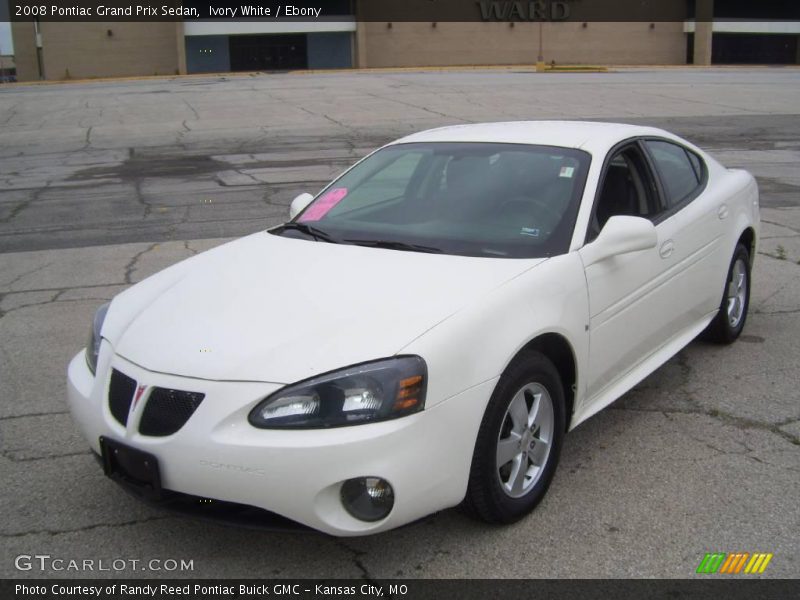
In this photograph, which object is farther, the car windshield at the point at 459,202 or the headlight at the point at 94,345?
the car windshield at the point at 459,202

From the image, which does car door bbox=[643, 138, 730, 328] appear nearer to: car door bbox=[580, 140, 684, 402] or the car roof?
car door bbox=[580, 140, 684, 402]

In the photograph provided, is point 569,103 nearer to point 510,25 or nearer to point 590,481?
point 590,481

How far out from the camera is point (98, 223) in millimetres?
10375

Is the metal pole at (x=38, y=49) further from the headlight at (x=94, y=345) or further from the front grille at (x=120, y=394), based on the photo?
the front grille at (x=120, y=394)

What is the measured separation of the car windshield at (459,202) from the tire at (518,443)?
61cm

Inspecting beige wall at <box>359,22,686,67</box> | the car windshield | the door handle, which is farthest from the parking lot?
beige wall at <box>359,22,686,67</box>

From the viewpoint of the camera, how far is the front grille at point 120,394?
3.24 m

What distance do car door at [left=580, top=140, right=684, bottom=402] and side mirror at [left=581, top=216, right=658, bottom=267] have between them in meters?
0.04

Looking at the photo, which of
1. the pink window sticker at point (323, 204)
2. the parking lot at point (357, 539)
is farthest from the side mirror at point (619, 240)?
the pink window sticker at point (323, 204)

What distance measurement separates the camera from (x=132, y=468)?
3.17 m

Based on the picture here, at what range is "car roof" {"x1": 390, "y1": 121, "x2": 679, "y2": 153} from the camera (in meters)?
4.52

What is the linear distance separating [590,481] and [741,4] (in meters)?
63.9

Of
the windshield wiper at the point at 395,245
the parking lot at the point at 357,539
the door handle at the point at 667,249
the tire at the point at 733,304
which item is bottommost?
the parking lot at the point at 357,539

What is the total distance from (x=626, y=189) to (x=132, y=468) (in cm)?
284
